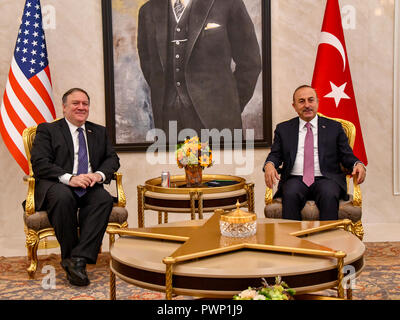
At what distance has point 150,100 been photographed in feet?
17.4

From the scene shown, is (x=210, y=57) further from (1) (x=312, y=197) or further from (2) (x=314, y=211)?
(2) (x=314, y=211)

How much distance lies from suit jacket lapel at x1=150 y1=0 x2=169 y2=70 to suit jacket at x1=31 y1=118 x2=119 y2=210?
144cm

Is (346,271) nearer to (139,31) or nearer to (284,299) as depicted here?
(284,299)

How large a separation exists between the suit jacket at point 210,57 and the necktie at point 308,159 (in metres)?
1.41

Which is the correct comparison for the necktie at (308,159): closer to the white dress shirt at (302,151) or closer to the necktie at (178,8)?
the white dress shirt at (302,151)

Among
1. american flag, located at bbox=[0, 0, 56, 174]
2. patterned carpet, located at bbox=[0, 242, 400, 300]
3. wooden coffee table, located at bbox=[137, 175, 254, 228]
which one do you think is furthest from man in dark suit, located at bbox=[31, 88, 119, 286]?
american flag, located at bbox=[0, 0, 56, 174]

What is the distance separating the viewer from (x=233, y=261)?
2.07m

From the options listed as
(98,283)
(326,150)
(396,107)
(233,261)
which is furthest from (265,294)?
(396,107)

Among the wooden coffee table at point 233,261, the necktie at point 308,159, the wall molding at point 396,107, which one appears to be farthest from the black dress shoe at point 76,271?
the wall molding at point 396,107

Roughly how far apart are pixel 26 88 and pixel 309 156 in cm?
281

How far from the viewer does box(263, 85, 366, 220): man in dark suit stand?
383 centimetres

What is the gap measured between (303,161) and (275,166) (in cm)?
24

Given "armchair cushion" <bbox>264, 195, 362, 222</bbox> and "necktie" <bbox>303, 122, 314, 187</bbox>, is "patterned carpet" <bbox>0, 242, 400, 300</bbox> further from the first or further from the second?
"necktie" <bbox>303, 122, 314, 187</bbox>

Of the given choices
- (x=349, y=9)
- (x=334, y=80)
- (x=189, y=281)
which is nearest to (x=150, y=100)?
(x=334, y=80)
